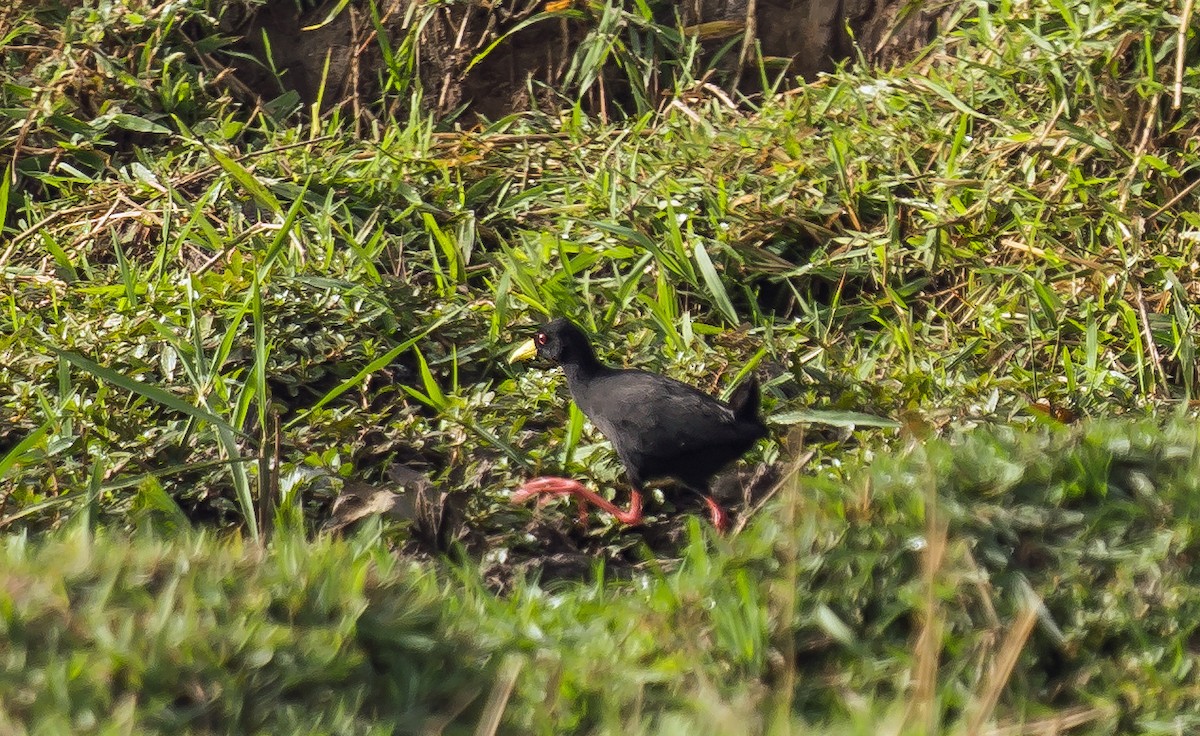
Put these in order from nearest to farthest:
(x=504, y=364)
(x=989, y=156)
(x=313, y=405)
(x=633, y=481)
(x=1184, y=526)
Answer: (x=1184, y=526) → (x=633, y=481) → (x=313, y=405) → (x=504, y=364) → (x=989, y=156)

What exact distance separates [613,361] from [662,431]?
0.91 m

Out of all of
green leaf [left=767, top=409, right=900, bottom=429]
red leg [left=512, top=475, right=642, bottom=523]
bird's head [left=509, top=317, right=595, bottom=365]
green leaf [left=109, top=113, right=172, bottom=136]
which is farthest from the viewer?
green leaf [left=109, top=113, right=172, bottom=136]

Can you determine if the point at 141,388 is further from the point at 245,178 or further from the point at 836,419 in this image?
the point at 836,419

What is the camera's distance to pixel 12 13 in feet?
20.4

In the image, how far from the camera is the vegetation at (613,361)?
266cm

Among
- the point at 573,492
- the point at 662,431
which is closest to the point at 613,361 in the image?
the point at 573,492

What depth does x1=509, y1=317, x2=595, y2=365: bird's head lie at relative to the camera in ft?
14.7

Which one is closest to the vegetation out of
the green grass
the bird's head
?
the green grass

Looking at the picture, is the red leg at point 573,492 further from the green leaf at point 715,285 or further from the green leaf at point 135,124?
the green leaf at point 135,124

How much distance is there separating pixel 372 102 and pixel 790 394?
2.65m

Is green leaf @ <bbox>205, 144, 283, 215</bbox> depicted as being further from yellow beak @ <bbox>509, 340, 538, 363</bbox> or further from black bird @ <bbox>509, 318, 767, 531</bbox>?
black bird @ <bbox>509, 318, 767, 531</bbox>

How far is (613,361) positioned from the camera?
4941 mm

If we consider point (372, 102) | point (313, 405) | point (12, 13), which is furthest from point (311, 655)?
point (12, 13)

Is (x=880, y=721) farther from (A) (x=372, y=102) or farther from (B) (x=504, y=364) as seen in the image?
(A) (x=372, y=102)
